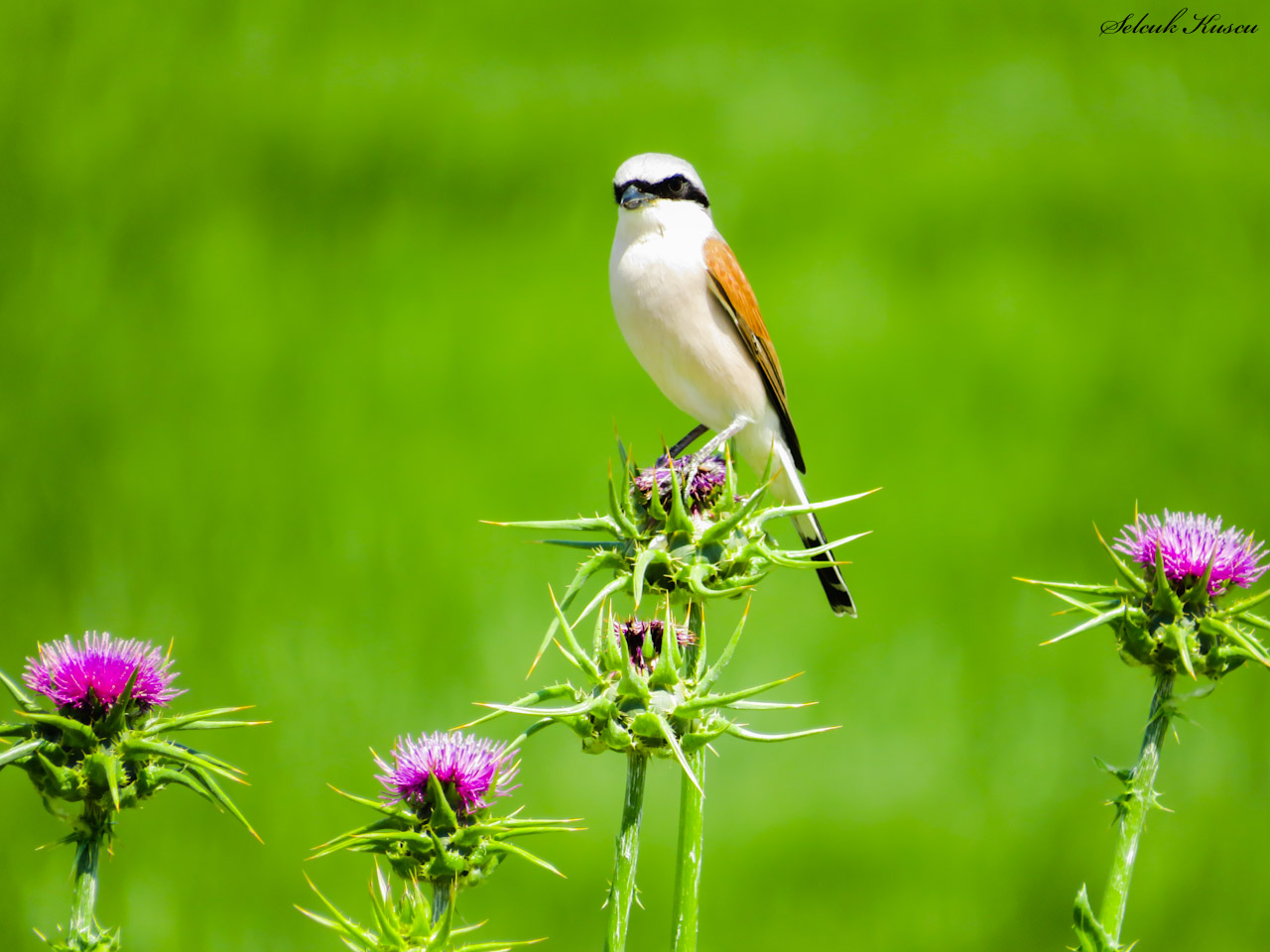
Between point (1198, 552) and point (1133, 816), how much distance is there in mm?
927

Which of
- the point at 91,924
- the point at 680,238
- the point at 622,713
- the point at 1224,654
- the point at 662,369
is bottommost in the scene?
the point at 91,924

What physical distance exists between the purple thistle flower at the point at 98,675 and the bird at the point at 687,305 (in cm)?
225

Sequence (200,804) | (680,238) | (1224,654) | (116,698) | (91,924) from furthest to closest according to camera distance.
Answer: (200,804)
(680,238)
(1224,654)
(116,698)
(91,924)

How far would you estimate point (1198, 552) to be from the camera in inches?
131

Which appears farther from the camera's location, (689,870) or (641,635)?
(641,635)

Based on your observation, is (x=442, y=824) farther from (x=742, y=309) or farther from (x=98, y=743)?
(x=742, y=309)

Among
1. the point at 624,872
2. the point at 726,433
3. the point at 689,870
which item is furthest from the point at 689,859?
the point at 726,433

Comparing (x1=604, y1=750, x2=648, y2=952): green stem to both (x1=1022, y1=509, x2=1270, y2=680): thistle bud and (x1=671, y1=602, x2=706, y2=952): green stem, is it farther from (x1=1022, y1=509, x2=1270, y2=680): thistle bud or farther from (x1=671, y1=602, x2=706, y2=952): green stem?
(x1=1022, y1=509, x2=1270, y2=680): thistle bud

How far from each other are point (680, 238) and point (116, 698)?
2.94 m

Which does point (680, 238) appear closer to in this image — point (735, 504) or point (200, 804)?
point (735, 504)

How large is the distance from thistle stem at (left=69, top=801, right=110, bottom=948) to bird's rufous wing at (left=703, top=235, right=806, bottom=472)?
10.4ft

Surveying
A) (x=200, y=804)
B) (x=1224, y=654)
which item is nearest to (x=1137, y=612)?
(x=1224, y=654)

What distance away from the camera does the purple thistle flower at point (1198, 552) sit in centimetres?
332

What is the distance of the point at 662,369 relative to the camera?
15.1 feet
